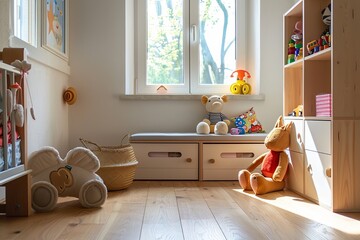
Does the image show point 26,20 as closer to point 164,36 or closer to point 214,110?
point 164,36

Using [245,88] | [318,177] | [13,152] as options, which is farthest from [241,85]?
[13,152]

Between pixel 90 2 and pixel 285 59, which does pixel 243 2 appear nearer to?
pixel 285 59

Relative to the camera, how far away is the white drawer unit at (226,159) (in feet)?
8.59

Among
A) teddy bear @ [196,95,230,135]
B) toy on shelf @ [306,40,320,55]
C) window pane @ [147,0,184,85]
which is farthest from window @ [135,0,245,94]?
toy on shelf @ [306,40,320,55]

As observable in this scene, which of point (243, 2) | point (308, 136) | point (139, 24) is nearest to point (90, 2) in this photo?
point (139, 24)

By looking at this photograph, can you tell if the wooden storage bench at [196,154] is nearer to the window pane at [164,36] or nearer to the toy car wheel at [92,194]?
the window pane at [164,36]

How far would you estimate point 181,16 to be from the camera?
10.3ft

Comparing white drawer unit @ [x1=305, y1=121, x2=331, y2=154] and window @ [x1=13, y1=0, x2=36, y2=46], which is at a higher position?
window @ [x1=13, y1=0, x2=36, y2=46]

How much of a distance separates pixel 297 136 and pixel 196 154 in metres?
0.72

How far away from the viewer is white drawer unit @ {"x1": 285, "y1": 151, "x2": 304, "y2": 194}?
2.12m

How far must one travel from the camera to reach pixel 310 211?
1786 mm

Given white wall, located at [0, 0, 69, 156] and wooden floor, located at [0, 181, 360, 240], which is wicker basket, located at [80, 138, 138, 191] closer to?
wooden floor, located at [0, 181, 360, 240]

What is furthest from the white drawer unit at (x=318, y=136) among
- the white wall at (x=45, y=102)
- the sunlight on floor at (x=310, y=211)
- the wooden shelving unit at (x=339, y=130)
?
the white wall at (x=45, y=102)

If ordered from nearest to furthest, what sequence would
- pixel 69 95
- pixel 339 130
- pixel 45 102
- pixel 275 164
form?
pixel 339 130
pixel 275 164
pixel 45 102
pixel 69 95
